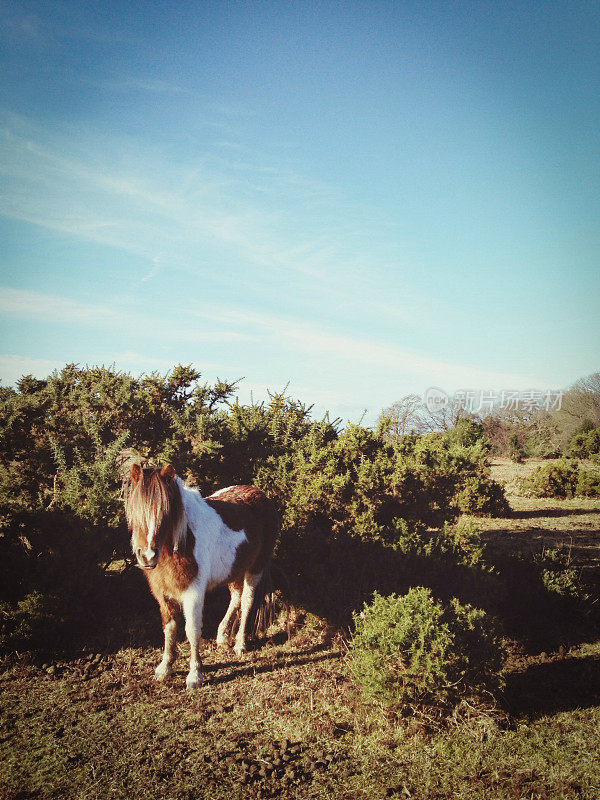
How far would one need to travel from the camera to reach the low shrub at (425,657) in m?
4.14

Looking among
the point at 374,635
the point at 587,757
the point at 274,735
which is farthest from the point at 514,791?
the point at 274,735

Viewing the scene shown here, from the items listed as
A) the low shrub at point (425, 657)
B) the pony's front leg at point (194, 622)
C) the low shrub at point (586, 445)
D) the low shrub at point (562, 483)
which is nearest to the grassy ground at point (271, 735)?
the pony's front leg at point (194, 622)

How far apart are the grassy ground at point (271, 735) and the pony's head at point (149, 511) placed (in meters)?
1.60

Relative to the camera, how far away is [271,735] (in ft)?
13.6

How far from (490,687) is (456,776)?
97 cm

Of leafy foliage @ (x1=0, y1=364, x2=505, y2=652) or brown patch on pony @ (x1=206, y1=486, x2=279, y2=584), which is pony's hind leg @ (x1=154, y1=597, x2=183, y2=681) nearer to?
brown patch on pony @ (x1=206, y1=486, x2=279, y2=584)

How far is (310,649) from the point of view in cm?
594

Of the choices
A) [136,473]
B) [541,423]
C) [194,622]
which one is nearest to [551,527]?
[194,622]

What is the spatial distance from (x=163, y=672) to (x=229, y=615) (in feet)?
4.07

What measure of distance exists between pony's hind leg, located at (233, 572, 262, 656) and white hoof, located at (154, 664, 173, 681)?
1.00m

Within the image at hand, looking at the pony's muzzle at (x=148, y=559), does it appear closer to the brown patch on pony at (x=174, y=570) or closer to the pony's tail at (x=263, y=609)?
the brown patch on pony at (x=174, y=570)

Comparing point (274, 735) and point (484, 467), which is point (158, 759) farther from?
point (484, 467)

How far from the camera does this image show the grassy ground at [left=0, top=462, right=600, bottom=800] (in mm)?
3486

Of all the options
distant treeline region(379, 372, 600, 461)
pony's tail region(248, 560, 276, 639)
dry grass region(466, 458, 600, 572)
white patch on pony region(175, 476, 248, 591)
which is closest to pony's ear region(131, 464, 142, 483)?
white patch on pony region(175, 476, 248, 591)
